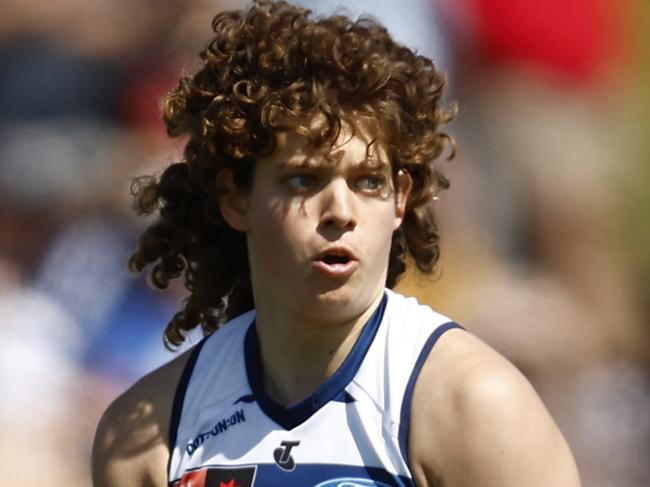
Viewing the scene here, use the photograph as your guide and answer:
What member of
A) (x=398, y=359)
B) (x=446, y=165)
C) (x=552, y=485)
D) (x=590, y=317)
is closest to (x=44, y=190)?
(x=446, y=165)

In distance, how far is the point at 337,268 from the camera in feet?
7.63

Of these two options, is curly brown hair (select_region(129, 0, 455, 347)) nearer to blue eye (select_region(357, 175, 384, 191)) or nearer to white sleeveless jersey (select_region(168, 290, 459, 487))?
blue eye (select_region(357, 175, 384, 191))

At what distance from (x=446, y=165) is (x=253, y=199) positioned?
163 cm

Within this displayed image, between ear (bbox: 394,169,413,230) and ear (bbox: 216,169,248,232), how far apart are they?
30cm

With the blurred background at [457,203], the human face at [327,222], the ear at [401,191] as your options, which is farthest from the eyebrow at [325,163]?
the blurred background at [457,203]

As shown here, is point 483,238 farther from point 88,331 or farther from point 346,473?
point 346,473

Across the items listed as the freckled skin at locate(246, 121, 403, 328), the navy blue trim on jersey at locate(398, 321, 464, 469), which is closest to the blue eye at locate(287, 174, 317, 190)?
the freckled skin at locate(246, 121, 403, 328)

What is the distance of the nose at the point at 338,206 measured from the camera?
2311mm

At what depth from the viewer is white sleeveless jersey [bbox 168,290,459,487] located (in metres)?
2.29

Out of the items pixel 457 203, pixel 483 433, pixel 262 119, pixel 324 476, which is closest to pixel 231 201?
pixel 262 119

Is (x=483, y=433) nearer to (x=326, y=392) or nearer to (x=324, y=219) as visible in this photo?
(x=326, y=392)

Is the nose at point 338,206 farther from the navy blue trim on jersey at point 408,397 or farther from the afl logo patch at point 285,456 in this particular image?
the afl logo patch at point 285,456

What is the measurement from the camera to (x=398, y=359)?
7.75ft

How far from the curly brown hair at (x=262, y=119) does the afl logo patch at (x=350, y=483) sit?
1.93 ft
